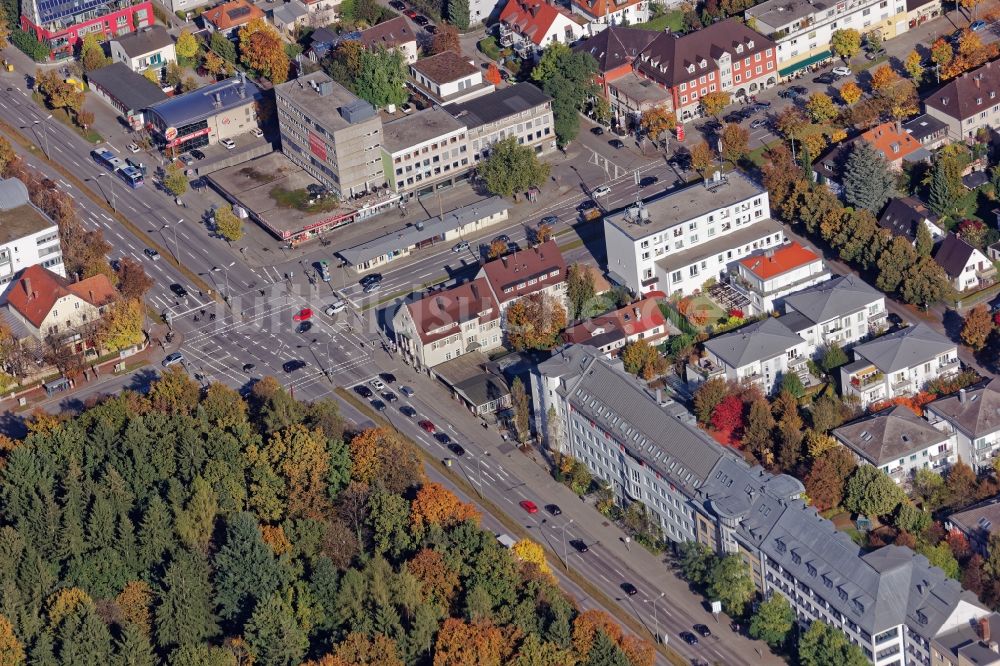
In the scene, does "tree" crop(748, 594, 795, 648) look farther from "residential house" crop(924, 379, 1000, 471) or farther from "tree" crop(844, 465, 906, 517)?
"residential house" crop(924, 379, 1000, 471)

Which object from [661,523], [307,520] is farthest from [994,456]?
Answer: [307,520]

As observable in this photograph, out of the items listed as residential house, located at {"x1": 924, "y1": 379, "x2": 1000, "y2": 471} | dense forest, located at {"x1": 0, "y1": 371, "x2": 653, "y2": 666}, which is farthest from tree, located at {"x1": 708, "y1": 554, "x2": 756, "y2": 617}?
residential house, located at {"x1": 924, "y1": 379, "x2": 1000, "y2": 471}

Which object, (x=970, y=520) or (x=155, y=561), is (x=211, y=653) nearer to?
(x=155, y=561)

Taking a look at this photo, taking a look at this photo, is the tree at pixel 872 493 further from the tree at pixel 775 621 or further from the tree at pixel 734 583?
the tree at pixel 775 621

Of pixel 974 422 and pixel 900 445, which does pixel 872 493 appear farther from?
pixel 974 422

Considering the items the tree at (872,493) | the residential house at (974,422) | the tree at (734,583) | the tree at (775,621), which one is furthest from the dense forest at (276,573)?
the residential house at (974,422)

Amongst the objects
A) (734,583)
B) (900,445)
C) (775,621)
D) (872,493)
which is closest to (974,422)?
(900,445)
